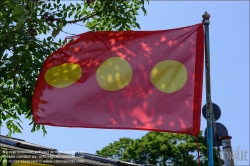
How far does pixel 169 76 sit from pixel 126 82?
550 millimetres

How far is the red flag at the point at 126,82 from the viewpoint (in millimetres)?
6113

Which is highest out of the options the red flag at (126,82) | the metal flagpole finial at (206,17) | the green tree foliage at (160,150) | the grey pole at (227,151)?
the green tree foliage at (160,150)

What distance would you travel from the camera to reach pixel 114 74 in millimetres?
6703

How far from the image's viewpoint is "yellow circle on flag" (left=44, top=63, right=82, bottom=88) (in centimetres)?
680

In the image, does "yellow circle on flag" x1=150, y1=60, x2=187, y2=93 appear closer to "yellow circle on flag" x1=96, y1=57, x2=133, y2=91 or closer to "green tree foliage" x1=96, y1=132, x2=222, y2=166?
"yellow circle on flag" x1=96, y1=57, x2=133, y2=91

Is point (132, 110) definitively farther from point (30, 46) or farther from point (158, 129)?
point (30, 46)

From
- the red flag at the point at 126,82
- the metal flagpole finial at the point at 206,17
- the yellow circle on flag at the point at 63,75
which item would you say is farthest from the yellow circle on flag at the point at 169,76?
the yellow circle on flag at the point at 63,75

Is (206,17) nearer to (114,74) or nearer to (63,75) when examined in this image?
(114,74)

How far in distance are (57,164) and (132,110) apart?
188cm

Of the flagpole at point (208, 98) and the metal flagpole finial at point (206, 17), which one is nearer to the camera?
the flagpole at point (208, 98)

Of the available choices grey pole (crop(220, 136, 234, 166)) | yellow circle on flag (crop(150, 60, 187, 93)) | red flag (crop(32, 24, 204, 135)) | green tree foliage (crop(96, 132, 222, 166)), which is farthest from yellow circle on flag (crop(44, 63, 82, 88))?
green tree foliage (crop(96, 132, 222, 166))

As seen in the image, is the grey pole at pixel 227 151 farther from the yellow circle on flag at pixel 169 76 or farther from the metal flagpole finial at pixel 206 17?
the metal flagpole finial at pixel 206 17

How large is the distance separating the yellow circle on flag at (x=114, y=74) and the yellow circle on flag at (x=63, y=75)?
30cm

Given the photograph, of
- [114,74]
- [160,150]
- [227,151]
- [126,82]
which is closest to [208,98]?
[227,151]
